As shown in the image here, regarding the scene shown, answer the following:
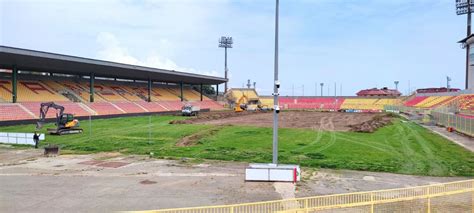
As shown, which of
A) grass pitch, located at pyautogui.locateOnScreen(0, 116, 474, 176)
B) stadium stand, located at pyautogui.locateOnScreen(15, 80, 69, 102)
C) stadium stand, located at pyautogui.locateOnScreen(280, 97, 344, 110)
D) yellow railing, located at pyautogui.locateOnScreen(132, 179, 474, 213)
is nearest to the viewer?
yellow railing, located at pyautogui.locateOnScreen(132, 179, 474, 213)

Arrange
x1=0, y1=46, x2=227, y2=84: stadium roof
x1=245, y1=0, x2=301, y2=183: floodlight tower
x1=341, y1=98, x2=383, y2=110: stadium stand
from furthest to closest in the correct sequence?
x1=341, y1=98, x2=383, y2=110: stadium stand < x1=0, y1=46, x2=227, y2=84: stadium roof < x1=245, y1=0, x2=301, y2=183: floodlight tower

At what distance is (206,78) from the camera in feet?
288

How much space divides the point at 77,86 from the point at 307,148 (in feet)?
167

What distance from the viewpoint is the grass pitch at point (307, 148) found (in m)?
19.6

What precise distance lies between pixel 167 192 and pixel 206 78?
74.2 m

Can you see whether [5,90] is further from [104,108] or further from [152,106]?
[152,106]

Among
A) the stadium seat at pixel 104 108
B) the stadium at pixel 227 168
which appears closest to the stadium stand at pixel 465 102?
the stadium at pixel 227 168

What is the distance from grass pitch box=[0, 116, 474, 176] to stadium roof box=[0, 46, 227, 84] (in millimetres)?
16293

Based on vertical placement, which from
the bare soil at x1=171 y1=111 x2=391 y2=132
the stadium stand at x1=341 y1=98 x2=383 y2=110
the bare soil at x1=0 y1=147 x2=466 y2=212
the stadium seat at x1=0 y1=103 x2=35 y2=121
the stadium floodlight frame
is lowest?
the bare soil at x1=0 y1=147 x2=466 y2=212

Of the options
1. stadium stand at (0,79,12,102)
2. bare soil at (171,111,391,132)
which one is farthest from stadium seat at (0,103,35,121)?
bare soil at (171,111,391,132)

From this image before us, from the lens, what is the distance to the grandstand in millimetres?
48184

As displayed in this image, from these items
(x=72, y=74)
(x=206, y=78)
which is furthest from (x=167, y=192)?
(x=206, y=78)

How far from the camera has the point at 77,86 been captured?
64.2 meters

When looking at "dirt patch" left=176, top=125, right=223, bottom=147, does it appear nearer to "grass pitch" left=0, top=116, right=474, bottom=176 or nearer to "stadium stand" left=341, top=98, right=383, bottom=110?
"grass pitch" left=0, top=116, right=474, bottom=176
